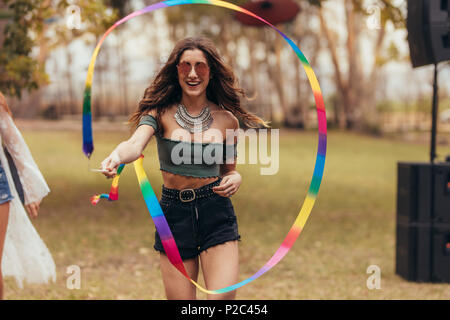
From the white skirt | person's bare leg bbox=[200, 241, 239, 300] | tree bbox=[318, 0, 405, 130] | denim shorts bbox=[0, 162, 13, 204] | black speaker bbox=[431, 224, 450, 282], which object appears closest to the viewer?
person's bare leg bbox=[200, 241, 239, 300]

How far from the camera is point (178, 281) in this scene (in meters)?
2.94

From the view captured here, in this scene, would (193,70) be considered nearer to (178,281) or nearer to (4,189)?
(178,281)

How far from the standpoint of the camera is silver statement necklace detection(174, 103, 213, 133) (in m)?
2.97

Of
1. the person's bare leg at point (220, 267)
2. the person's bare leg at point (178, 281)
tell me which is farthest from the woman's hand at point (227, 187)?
the person's bare leg at point (178, 281)

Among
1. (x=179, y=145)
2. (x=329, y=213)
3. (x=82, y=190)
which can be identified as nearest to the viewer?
(x=179, y=145)

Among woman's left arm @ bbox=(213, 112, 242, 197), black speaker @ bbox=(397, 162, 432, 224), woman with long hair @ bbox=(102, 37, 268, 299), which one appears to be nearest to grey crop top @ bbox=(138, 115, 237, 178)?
woman with long hair @ bbox=(102, 37, 268, 299)

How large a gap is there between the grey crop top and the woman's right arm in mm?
54

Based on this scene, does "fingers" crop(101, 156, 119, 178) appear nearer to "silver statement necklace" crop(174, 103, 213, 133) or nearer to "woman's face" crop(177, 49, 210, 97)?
"silver statement necklace" crop(174, 103, 213, 133)

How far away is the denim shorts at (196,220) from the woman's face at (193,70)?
1.66 feet

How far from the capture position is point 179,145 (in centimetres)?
292

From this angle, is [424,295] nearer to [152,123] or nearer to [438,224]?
[438,224]

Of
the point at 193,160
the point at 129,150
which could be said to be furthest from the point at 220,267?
the point at 129,150

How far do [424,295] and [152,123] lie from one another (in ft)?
12.5
